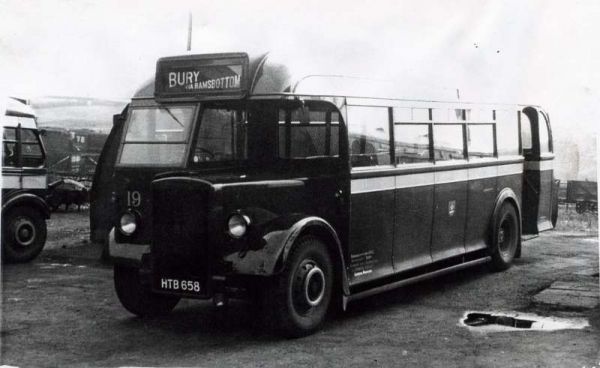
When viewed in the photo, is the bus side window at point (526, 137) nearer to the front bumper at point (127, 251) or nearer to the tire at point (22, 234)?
the front bumper at point (127, 251)

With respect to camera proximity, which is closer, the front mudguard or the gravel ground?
the gravel ground

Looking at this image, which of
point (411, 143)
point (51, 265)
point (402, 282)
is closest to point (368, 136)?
point (411, 143)

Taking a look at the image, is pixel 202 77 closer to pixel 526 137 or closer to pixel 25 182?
pixel 25 182

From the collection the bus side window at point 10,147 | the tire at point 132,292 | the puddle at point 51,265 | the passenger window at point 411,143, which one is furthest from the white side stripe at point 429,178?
the bus side window at point 10,147

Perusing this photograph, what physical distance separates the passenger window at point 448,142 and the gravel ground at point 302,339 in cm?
151

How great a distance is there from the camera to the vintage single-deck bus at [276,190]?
6902 millimetres

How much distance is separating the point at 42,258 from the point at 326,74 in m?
6.44

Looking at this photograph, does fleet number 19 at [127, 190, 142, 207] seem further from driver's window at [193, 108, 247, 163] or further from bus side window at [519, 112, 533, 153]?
bus side window at [519, 112, 533, 153]

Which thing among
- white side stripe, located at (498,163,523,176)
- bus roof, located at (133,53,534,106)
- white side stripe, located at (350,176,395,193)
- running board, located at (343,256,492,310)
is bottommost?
running board, located at (343,256,492,310)

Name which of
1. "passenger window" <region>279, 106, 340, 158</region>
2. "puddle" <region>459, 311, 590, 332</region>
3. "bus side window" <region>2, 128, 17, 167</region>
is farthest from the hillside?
"puddle" <region>459, 311, 590, 332</region>

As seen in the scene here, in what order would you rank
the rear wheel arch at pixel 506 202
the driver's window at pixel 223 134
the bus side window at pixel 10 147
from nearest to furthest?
the driver's window at pixel 223 134
the rear wheel arch at pixel 506 202
the bus side window at pixel 10 147

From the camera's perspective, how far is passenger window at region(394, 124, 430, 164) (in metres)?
8.39

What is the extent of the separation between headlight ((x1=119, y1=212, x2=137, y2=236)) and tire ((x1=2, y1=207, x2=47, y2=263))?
15.6ft

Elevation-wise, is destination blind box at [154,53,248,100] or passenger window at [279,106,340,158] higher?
destination blind box at [154,53,248,100]
